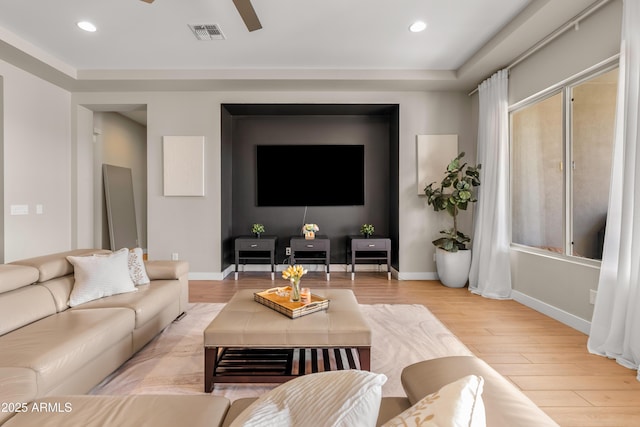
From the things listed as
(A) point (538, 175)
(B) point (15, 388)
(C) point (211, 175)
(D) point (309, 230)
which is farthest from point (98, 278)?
(A) point (538, 175)

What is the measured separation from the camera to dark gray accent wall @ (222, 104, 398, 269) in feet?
17.0

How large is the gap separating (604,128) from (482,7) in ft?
5.09

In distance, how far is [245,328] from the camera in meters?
1.85

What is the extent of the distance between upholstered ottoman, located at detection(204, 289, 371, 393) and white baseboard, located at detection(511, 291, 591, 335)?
225cm

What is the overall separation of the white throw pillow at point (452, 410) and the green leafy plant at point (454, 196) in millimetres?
3840

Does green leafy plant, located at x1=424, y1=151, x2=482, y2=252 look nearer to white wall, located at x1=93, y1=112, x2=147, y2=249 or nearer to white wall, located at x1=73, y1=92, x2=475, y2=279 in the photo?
white wall, located at x1=73, y1=92, x2=475, y2=279

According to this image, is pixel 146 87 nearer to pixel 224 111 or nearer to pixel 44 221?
pixel 224 111

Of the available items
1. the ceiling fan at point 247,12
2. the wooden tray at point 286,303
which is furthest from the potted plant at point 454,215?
the ceiling fan at point 247,12

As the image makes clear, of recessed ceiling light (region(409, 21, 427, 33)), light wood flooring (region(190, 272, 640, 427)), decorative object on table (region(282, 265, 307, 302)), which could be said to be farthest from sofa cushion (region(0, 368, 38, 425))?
recessed ceiling light (region(409, 21, 427, 33))

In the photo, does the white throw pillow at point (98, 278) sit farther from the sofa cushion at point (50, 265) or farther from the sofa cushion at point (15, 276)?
the sofa cushion at point (15, 276)

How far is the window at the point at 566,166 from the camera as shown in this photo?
2764mm

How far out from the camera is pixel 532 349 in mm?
2479

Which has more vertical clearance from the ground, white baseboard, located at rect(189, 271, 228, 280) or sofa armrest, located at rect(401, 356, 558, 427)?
sofa armrest, located at rect(401, 356, 558, 427)

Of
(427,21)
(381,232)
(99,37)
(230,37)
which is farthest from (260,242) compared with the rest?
(427,21)
